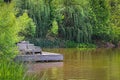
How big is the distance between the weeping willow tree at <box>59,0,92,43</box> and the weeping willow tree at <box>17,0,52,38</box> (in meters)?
2.49

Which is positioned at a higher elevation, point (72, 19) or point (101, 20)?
point (72, 19)

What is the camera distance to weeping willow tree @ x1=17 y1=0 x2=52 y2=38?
4512 centimetres

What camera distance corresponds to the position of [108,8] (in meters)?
54.5

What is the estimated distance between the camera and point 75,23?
47.6 m

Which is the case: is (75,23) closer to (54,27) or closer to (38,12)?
(54,27)

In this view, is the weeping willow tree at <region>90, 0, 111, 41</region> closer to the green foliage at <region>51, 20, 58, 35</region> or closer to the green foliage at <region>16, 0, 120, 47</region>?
the green foliage at <region>16, 0, 120, 47</region>

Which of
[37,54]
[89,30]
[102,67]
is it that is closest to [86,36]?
[89,30]

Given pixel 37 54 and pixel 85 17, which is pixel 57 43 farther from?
pixel 37 54

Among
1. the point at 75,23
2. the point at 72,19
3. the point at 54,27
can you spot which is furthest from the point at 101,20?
the point at 54,27

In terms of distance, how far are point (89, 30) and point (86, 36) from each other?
35.4 inches

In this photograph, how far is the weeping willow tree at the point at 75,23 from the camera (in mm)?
47406

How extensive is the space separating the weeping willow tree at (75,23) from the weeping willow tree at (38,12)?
2.49 metres

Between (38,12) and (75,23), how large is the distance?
4.68 m

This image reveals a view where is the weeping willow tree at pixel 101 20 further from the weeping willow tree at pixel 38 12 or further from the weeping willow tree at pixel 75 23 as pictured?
the weeping willow tree at pixel 38 12
